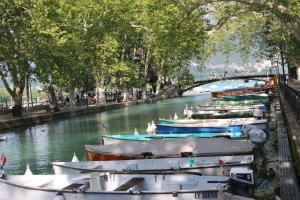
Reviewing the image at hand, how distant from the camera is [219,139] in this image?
62.4 ft

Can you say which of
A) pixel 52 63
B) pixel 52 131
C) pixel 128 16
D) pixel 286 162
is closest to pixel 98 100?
pixel 128 16

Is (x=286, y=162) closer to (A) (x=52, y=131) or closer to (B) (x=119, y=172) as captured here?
(B) (x=119, y=172)

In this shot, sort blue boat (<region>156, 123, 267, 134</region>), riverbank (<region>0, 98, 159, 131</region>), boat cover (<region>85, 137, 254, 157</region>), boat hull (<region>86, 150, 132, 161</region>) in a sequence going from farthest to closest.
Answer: riverbank (<region>0, 98, 159, 131</region>) < blue boat (<region>156, 123, 267, 134</region>) < boat hull (<region>86, 150, 132, 161</region>) < boat cover (<region>85, 137, 254, 157</region>)

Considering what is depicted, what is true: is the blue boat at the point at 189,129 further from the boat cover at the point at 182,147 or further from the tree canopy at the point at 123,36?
the boat cover at the point at 182,147

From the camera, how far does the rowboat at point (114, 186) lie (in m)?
12.2

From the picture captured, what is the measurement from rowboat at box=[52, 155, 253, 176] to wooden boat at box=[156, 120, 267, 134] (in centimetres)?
853

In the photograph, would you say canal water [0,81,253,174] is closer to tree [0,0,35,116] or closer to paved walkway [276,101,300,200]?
tree [0,0,35,116]

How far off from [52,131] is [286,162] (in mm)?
26054

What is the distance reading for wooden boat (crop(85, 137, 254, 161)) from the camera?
18.6 metres

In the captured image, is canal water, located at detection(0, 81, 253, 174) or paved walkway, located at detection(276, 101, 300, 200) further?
canal water, located at detection(0, 81, 253, 174)

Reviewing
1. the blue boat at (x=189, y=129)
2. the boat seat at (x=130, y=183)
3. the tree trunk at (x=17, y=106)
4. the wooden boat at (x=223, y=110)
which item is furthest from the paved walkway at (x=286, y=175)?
the tree trunk at (x=17, y=106)

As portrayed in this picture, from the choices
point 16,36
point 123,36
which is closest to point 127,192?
point 16,36

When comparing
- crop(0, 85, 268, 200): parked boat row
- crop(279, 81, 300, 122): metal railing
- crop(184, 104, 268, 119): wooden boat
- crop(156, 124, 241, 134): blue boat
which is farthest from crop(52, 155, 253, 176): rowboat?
crop(184, 104, 268, 119): wooden boat

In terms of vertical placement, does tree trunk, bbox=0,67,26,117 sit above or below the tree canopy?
below
